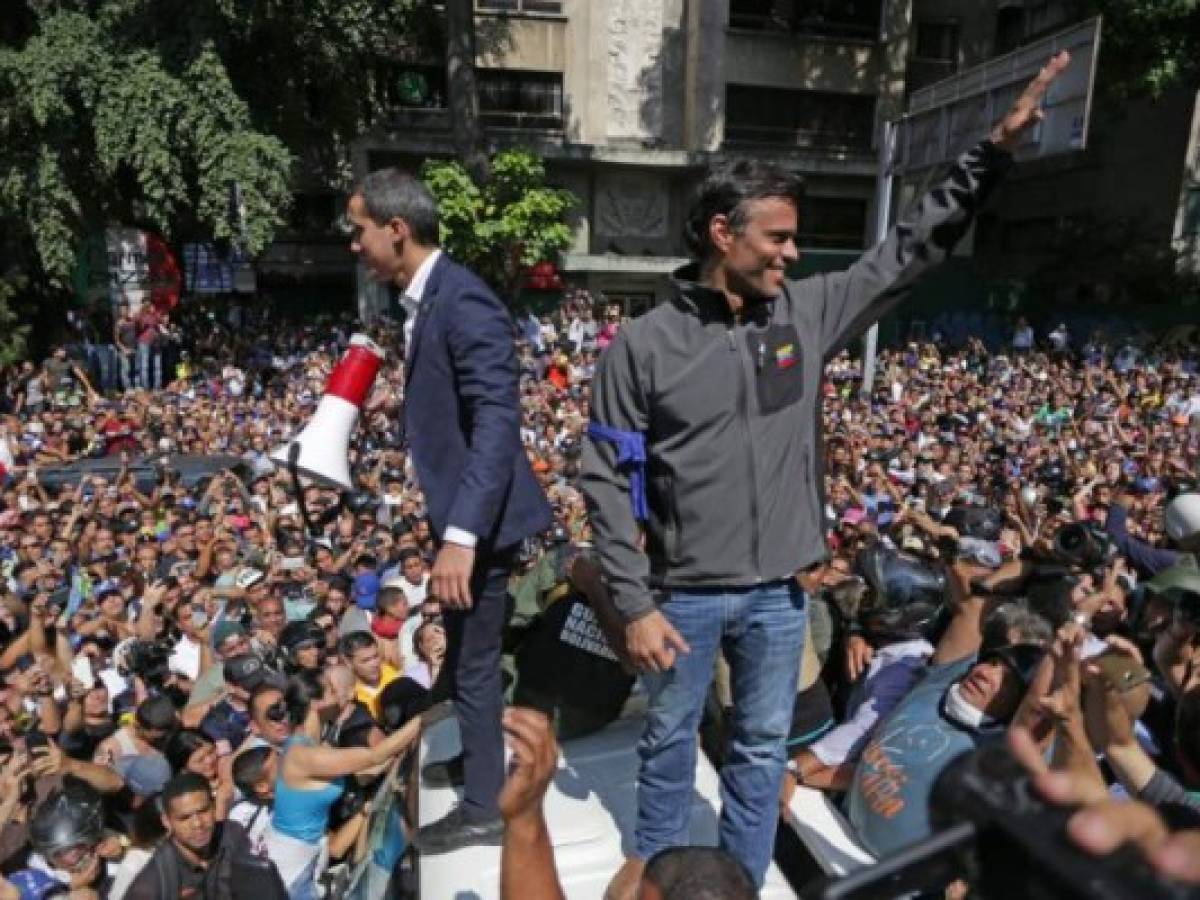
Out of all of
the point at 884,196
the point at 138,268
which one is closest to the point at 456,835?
the point at 884,196

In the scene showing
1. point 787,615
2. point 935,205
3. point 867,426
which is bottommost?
point 867,426

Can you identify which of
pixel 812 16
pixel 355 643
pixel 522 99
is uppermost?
pixel 812 16

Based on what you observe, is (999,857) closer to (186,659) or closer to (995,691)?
(995,691)

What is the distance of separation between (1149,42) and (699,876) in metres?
20.0

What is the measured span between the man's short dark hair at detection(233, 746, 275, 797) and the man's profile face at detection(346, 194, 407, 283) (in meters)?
2.66

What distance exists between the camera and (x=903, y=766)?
245 centimetres

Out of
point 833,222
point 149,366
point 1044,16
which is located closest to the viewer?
point 149,366

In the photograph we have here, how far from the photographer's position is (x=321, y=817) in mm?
3691

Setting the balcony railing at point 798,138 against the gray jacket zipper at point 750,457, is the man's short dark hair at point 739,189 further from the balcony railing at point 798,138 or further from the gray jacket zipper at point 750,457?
the balcony railing at point 798,138

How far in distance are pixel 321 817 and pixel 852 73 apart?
958 inches

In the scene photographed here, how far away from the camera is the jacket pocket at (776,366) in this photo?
1926 millimetres

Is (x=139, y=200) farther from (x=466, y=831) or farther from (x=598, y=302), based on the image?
(x=466, y=831)

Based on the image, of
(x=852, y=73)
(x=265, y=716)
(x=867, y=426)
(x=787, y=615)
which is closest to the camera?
(x=787, y=615)

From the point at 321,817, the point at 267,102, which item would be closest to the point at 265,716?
the point at 321,817
